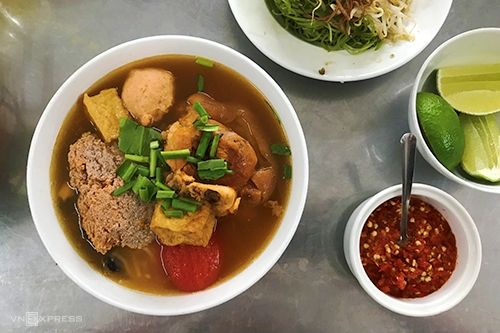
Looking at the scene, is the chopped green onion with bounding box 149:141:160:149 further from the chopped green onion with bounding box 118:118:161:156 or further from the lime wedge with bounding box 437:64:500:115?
the lime wedge with bounding box 437:64:500:115

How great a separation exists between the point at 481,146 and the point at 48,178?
122 cm

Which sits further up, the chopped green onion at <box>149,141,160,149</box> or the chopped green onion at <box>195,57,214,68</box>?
the chopped green onion at <box>195,57,214,68</box>

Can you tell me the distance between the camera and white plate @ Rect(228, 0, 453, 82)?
1.79 m

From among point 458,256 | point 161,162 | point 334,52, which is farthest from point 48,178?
point 458,256

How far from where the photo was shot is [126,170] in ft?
5.17

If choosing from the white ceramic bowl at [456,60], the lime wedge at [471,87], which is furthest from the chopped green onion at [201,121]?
the lime wedge at [471,87]

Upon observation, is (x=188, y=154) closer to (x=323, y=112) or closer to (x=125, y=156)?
(x=125, y=156)

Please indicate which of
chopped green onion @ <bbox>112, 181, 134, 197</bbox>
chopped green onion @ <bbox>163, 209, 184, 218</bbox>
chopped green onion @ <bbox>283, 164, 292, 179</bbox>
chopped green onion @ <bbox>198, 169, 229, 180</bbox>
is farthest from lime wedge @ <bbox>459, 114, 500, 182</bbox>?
chopped green onion @ <bbox>112, 181, 134, 197</bbox>

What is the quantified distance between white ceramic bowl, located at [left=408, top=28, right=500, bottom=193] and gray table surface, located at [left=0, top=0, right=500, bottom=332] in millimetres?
109

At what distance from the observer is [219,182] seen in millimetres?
1611

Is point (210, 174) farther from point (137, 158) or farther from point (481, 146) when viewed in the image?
point (481, 146)

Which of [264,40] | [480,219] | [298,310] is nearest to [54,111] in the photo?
[264,40]

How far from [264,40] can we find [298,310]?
0.80 m

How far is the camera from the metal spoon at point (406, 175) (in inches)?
68.0
